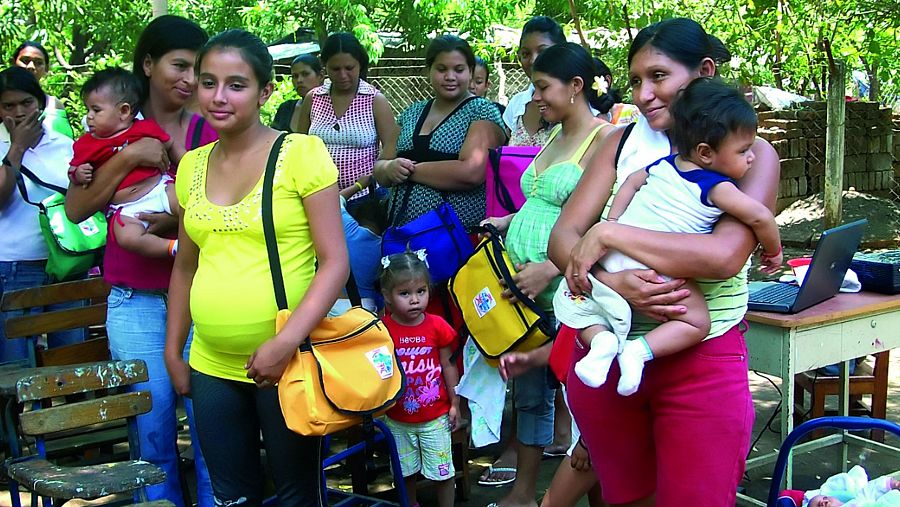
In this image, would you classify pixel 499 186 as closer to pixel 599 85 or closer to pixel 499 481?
pixel 599 85

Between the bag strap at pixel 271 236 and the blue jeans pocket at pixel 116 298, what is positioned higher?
the bag strap at pixel 271 236

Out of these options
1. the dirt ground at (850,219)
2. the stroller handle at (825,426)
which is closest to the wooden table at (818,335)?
the stroller handle at (825,426)

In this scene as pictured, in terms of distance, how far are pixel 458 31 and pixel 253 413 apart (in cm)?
818

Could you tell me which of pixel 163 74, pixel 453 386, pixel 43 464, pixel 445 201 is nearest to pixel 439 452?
pixel 453 386

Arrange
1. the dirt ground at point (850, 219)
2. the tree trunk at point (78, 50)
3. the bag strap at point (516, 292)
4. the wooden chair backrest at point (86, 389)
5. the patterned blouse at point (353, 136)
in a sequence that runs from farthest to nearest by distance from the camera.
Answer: the tree trunk at point (78, 50)
the dirt ground at point (850, 219)
the patterned blouse at point (353, 136)
the bag strap at point (516, 292)
the wooden chair backrest at point (86, 389)

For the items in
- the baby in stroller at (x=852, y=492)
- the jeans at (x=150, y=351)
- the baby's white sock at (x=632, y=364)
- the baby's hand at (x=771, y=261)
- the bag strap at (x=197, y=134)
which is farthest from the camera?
the bag strap at (x=197, y=134)

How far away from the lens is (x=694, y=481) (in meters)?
2.35

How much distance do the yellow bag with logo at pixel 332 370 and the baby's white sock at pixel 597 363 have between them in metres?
0.71

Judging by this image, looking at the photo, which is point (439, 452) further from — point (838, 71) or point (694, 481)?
point (838, 71)

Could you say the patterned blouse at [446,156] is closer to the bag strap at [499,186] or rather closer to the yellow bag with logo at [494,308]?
the bag strap at [499,186]

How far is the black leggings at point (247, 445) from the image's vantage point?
108 inches

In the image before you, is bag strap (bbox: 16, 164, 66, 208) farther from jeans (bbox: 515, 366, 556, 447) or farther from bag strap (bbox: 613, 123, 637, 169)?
bag strap (bbox: 613, 123, 637, 169)

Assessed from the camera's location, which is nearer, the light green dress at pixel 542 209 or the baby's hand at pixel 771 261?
the baby's hand at pixel 771 261

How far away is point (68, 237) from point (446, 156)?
68.0 inches
